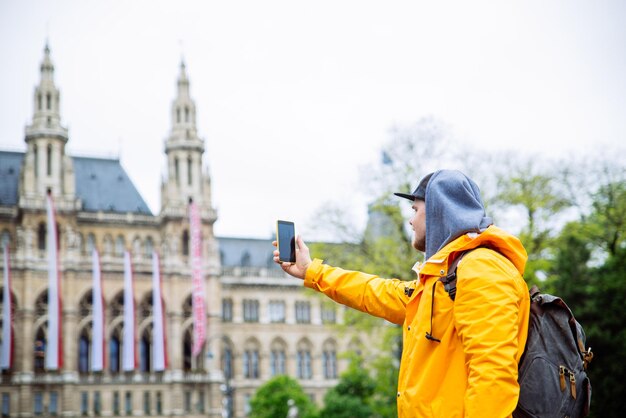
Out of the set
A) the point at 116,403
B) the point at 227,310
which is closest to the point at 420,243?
the point at 116,403

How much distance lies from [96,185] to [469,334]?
6006 cm

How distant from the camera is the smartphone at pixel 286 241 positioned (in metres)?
4.71

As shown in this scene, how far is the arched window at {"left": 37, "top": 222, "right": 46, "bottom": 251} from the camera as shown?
182 feet

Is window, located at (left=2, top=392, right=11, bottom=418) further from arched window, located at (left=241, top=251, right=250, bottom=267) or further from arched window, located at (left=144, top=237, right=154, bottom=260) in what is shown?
arched window, located at (left=241, top=251, right=250, bottom=267)

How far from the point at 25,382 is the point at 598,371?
38343 mm

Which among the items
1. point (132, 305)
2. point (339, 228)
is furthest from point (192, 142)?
point (339, 228)

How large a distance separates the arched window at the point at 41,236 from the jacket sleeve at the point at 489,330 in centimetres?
5472

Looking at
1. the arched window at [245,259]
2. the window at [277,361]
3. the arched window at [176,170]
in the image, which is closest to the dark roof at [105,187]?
the arched window at [176,170]

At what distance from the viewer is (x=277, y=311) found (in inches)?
2596

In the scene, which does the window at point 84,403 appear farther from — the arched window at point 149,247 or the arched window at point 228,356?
the arched window at point 228,356

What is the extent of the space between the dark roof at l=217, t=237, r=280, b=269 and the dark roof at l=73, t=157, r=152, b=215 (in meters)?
9.16

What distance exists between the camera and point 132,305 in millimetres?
53375

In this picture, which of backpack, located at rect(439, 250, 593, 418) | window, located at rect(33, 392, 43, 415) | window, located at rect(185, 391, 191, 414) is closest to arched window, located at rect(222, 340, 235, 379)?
window, located at rect(185, 391, 191, 414)

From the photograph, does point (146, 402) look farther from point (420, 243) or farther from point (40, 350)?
point (420, 243)
